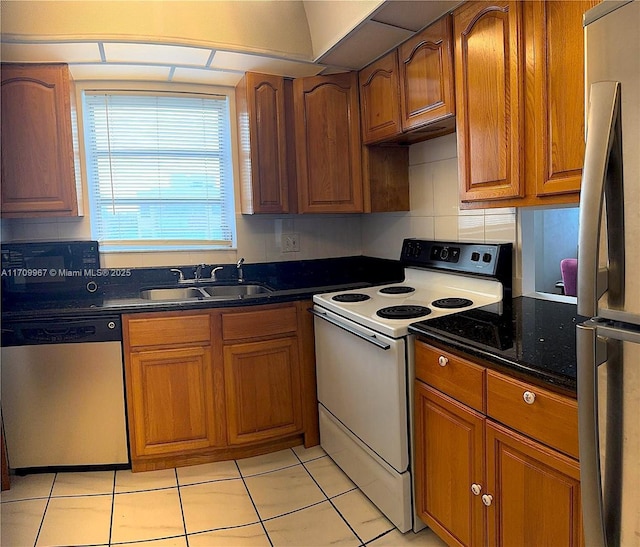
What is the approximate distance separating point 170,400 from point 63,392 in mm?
502

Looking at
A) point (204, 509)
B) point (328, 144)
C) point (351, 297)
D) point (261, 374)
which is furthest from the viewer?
point (328, 144)

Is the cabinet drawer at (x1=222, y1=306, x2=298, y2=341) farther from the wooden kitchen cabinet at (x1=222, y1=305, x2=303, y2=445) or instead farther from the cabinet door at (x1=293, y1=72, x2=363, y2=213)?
the cabinet door at (x1=293, y1=72, x2=363, y2=213)

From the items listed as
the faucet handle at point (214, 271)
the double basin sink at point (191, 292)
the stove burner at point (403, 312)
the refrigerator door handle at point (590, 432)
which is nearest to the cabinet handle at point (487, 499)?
the refrigerator door handle at point (590, 432)

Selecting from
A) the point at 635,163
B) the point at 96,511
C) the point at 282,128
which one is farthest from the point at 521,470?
the point at 282,128

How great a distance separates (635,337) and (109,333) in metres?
2.17

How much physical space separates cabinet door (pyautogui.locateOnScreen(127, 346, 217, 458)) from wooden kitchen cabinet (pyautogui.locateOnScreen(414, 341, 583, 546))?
3.75 feet

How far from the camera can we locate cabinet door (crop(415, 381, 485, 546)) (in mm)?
1587

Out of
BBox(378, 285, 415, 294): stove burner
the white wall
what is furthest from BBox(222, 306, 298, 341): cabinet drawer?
the white wall

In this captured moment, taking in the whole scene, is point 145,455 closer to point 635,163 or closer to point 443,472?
point 443,472

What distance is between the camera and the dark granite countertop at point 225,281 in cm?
236

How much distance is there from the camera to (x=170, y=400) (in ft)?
8.02

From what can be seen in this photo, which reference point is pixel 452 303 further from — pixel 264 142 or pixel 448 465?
pixel 264 142

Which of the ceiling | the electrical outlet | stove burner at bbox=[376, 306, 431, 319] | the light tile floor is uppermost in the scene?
the ceiling

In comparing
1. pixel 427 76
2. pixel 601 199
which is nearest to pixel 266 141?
pixel 427 76
